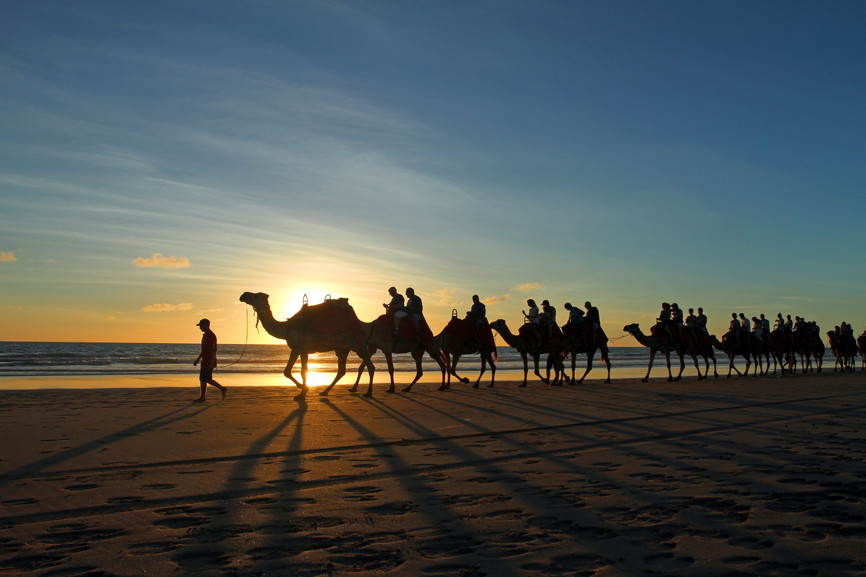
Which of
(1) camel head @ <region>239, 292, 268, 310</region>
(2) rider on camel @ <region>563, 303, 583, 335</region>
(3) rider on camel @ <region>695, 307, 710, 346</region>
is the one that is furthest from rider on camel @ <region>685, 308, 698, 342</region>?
(1) camel head @ <region>239, 292, 268, 310</region>

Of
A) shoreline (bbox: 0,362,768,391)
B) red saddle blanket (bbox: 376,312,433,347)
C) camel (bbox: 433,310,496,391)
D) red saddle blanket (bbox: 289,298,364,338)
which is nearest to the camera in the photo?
red saddle blanket (bbox: 289,298,364,338)

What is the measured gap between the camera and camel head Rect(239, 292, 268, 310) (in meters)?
17.0

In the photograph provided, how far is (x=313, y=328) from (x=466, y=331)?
669 cm

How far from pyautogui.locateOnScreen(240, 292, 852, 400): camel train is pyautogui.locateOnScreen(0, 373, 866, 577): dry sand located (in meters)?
4.70

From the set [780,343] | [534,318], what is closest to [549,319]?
[534,318]

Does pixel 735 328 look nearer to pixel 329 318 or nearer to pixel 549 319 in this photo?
pixel 549 319

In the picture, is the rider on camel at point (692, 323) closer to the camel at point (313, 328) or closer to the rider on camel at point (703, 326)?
the rider on camel at point (703, 326)

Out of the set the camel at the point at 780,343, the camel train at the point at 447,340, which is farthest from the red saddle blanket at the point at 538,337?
the camel at the point at 780,343

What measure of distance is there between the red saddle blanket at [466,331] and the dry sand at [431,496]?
32.6ft

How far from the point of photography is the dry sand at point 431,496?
14.6ft

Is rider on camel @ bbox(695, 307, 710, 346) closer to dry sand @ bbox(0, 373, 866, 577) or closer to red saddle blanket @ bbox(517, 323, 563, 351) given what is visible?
red saddle blanket @ bbox(517, 323, 563, 351)

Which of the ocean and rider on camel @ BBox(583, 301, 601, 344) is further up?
rider on camel @ BBox(583, 301, 601, 344)

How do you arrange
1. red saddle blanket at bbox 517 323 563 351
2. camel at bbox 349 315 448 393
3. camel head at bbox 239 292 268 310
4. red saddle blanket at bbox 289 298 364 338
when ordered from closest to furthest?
camel head at bbox 239 292 268 310 < red saddle blanket at bbox 289 298 364 338 < camel at bbox 349 315 448 393 < red saddle blanket at bbox 517 323 563 351

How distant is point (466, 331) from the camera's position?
74.8ft
